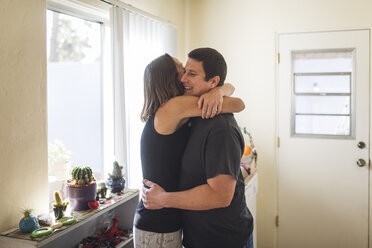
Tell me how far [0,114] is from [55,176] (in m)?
0.82

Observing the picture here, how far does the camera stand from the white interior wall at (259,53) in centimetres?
312

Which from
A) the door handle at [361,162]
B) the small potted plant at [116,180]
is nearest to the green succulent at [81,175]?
the small potted plant at [116,180]

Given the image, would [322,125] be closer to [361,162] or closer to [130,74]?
[361,162]

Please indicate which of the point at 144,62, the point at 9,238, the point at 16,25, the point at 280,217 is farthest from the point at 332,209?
the point at 16,25

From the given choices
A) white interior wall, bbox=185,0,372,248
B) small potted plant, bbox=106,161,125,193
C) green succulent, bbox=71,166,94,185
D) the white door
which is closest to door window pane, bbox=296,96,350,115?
the white door

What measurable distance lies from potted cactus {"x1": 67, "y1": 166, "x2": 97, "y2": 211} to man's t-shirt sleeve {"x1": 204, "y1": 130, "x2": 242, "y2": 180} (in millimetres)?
797

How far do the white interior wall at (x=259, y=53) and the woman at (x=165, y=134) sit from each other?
2.00 meters

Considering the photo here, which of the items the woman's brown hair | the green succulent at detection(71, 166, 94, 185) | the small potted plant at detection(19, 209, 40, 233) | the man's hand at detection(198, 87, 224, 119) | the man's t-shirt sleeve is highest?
the woman's brown hair

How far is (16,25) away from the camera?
148cm

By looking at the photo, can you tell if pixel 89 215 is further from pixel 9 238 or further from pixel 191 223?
pixel 191 223

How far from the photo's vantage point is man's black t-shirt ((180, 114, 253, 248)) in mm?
1146

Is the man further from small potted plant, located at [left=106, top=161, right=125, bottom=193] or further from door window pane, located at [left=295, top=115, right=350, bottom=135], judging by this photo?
door window pane, located at [left=295, top=115, right=350, bottom=135]

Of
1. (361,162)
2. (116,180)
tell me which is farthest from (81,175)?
(361,162)

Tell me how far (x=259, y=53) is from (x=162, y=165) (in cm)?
227
